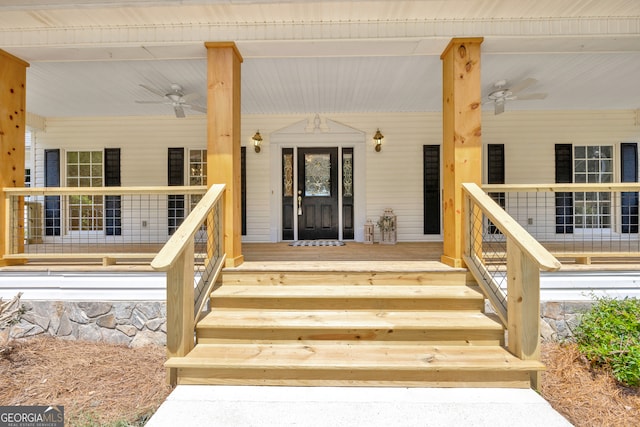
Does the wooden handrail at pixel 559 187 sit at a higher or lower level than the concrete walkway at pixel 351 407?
higher

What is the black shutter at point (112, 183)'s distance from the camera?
6820 millimetres

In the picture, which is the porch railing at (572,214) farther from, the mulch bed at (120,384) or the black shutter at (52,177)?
the black shutter at (52,177)

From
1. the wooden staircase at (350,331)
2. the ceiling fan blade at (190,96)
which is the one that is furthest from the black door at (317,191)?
the wooden staircase at (350,331)

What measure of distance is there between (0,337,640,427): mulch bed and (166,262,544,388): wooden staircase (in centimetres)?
44

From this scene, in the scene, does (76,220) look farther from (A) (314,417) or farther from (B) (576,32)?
(B) (576,32)

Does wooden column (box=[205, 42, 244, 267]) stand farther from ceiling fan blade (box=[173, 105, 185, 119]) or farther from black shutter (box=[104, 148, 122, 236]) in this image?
black shutter (box=[104, 148, 122, 236])

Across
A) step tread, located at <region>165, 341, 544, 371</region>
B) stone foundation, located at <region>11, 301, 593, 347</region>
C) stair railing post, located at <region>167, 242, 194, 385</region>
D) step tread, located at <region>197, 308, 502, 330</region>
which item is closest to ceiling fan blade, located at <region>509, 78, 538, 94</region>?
step tread, located at <region>197, 308, 502, 330</region>

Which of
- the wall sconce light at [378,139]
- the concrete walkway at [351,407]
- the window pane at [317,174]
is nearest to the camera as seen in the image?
the concrete walkway at [351,407]

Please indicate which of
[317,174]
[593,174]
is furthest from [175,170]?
[593,174]

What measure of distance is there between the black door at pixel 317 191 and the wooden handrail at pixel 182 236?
3.60m

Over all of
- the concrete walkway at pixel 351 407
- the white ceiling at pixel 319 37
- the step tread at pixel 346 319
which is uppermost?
the white ceiling at pixel 319 37

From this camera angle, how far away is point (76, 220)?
699 cm

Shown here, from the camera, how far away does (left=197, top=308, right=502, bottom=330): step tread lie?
8.70 ft

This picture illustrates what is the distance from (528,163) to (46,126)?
9.57 meters
